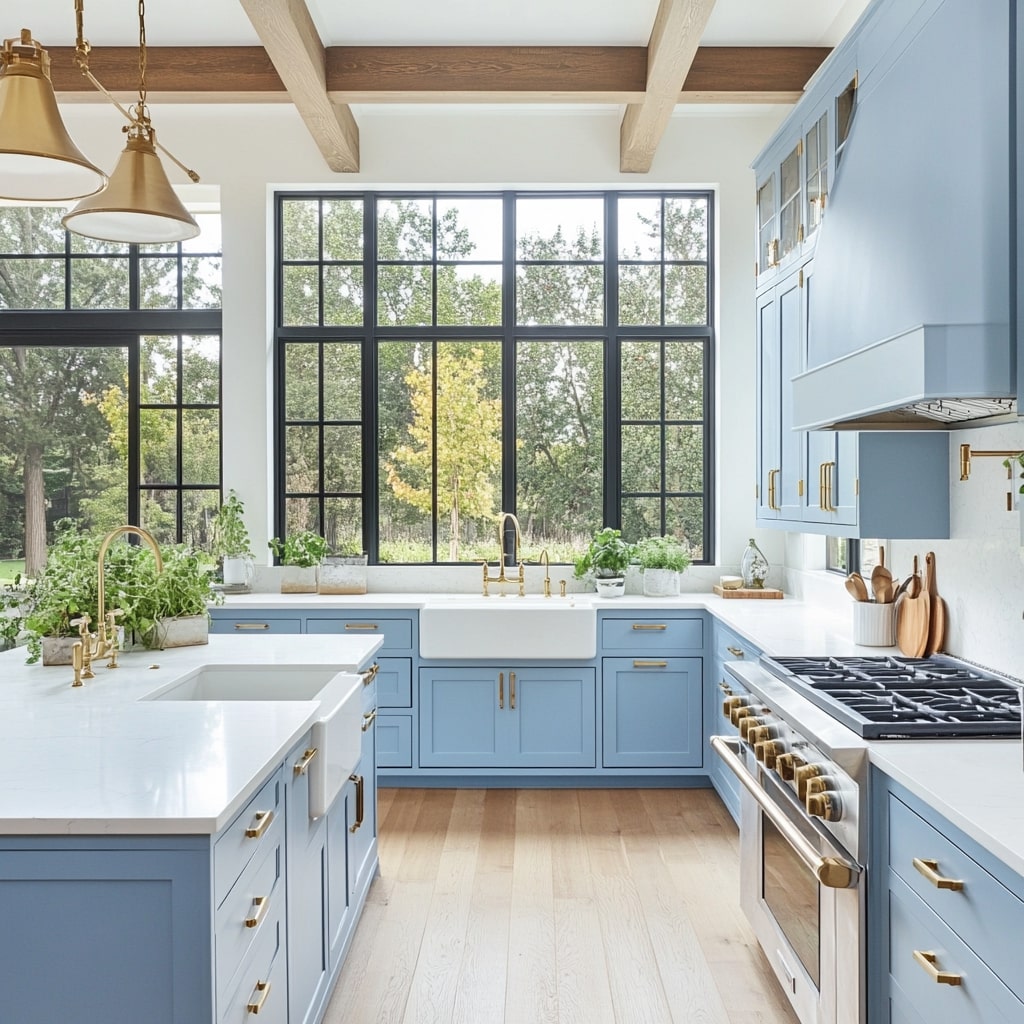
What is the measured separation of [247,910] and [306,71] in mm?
3177

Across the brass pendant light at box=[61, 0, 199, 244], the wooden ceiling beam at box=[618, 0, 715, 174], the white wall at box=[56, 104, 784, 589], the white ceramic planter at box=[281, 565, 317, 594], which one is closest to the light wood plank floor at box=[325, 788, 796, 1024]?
the white ceramic planter at box=[281, 565, 317, 594]

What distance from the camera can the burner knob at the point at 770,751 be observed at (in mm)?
2179

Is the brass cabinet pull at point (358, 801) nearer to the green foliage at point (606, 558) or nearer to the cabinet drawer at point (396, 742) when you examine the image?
the cabinet drawer at point (396, 742)

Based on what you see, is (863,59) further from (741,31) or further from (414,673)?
(414,673)

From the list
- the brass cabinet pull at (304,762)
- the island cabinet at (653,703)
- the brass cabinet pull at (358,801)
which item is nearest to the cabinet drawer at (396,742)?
the island cabinet at (653,703)

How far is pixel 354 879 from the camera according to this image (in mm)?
2648

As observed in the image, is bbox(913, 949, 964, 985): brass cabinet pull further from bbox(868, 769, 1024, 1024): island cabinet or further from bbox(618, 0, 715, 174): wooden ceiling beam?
bbox(618, 0, 715, 174): wooden ceiling beam

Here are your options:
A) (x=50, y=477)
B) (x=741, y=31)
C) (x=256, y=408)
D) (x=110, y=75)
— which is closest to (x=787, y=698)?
(x=741, y=31)

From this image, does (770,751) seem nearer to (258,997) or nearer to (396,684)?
(258,997)

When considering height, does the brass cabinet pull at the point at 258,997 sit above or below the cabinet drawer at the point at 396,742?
above

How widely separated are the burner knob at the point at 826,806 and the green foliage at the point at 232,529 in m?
3.42

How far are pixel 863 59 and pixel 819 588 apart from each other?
2275 mm

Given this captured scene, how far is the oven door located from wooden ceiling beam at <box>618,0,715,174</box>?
8.36ft

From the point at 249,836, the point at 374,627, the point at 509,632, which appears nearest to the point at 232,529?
the point at 374,627
